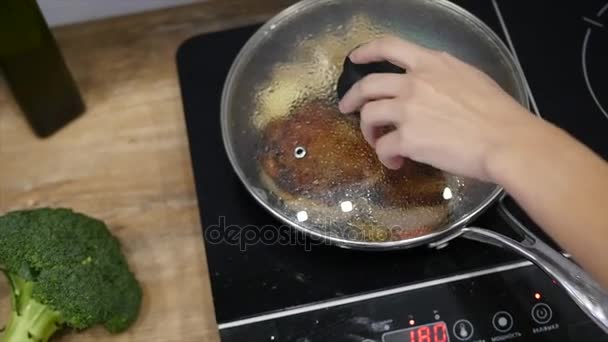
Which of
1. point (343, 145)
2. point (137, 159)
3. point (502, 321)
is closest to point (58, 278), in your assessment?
point (137, 159)

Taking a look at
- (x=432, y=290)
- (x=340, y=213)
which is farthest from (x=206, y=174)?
(x=432, y=290)

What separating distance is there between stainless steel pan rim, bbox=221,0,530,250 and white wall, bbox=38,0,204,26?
24cm

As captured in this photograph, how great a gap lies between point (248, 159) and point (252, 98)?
78 millimetres

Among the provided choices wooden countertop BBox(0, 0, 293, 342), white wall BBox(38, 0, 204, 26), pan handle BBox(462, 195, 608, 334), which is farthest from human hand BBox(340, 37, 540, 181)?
white wall BBox(38, 0, 204, 26)

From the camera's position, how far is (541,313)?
0.72 meters

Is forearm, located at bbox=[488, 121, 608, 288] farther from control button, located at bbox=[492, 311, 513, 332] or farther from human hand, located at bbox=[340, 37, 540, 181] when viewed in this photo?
control button, located at bbox=[492, 311, 513, 332]

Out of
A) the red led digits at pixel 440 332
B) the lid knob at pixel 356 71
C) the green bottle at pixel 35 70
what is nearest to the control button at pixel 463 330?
the red led digits at pixel 440 332

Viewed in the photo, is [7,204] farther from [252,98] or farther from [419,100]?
[419,100]

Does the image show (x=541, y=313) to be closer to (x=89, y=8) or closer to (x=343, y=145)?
(x=343, y=145)

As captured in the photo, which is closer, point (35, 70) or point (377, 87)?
point (377, 87)

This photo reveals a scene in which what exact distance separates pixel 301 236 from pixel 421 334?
0.17 metres

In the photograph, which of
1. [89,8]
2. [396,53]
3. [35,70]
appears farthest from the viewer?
[89,8]

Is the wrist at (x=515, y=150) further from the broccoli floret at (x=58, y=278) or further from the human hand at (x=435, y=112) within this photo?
the broccoli floret at (x=58, y=278)

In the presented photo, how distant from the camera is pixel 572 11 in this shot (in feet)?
3.04
